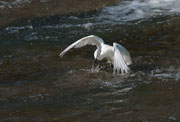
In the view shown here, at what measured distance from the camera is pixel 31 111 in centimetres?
629

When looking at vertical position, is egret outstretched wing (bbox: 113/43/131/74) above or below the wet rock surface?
below

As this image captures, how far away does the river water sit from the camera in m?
6.21

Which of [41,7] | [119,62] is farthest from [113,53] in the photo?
[41,7]

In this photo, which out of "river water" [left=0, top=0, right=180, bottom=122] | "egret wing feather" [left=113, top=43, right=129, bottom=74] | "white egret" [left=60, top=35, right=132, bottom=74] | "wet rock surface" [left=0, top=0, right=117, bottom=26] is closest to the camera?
"river water" [left=0, top=0, right=180, bottom=122]

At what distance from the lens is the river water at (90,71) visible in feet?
20.4

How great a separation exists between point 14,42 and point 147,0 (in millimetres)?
4575

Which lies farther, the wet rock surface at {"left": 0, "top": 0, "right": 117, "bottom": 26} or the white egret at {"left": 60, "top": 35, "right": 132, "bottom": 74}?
the wet rock surface at {"left": 0, "top": 0, "right": 117, "bottom": 26}

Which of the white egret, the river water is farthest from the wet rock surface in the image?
the white egret

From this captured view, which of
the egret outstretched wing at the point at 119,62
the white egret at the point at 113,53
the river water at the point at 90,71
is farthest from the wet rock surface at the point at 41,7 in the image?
the egret outstretched wing at the point at 119,62

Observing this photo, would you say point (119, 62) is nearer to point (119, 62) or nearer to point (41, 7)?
point (119, 62)

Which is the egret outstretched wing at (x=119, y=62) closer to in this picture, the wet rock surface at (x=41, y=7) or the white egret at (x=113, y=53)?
the white egret at (x=113, y=53)

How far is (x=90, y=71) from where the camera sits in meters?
8.08

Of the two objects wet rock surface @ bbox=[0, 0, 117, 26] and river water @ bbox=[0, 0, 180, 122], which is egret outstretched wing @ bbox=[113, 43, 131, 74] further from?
wet rock surface @ bbox=[0, 0, 117, 26]

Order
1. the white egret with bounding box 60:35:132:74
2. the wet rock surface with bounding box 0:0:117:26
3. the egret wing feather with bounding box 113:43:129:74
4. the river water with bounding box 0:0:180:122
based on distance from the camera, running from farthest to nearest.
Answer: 1. the wet rock surface with bounding box 0:0:117:26
2. the white egret with bounding box 60:35:132:74
3. the egret wing feather with bounding box 113:43:129:74
4. the river water with bounding box 0:0:180:122
